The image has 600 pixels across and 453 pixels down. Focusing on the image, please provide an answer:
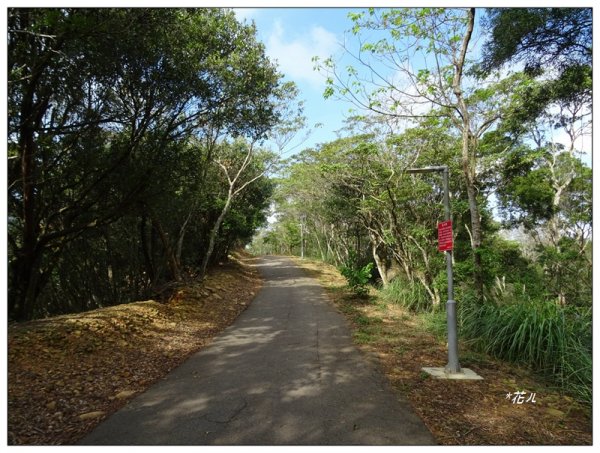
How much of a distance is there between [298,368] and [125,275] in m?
10.1

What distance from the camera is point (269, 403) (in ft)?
13.1

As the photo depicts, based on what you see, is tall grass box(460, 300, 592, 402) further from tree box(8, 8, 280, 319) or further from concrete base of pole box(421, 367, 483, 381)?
tree box(8, 8, 280, 319)

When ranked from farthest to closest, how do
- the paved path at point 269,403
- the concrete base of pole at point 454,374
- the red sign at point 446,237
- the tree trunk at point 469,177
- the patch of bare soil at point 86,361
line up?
the tree trunk at point 469,177
the red sign at point 446,237
the concrete base of pole at point 454,374
the patch of bare soil at point 86,361
the paved path at point 269,403

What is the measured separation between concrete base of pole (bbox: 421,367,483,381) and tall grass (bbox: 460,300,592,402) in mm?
1012

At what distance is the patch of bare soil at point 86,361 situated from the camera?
3.56 meters

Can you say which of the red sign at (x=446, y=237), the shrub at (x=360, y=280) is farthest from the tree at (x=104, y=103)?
the shrub at (x=360, y=280)

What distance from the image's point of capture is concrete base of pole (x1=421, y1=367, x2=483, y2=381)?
15.8 ft

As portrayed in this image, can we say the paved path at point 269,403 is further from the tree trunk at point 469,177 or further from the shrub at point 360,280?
the shrub at point 360,280

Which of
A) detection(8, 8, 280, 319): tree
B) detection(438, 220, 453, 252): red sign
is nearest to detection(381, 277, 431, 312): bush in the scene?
detection(438, 220, 453, 252): red sign

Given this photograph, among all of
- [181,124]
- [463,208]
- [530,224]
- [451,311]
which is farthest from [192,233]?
[530,224]

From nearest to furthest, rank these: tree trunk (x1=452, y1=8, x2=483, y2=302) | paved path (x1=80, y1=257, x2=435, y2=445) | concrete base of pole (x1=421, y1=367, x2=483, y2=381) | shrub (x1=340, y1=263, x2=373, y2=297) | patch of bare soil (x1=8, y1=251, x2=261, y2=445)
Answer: paved path (x1=80, y1=257, x2=435, y2=445), patch of bare soil (x1=8, y1=251, x2=261, y2=445), concrete base of pole (x1=421, y1=367, x2=483, y2=381), tree trunk (x1=452, y1=8, x2=483, y2=302), shrub (x1=340, y1=263, x2=373, y2=297)

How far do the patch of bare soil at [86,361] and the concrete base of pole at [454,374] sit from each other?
3915 millimetres

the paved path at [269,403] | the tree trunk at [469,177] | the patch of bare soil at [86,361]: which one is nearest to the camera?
the paved path at [269,403]

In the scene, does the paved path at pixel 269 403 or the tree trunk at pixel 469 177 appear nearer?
the paved path at pixel 269 403
